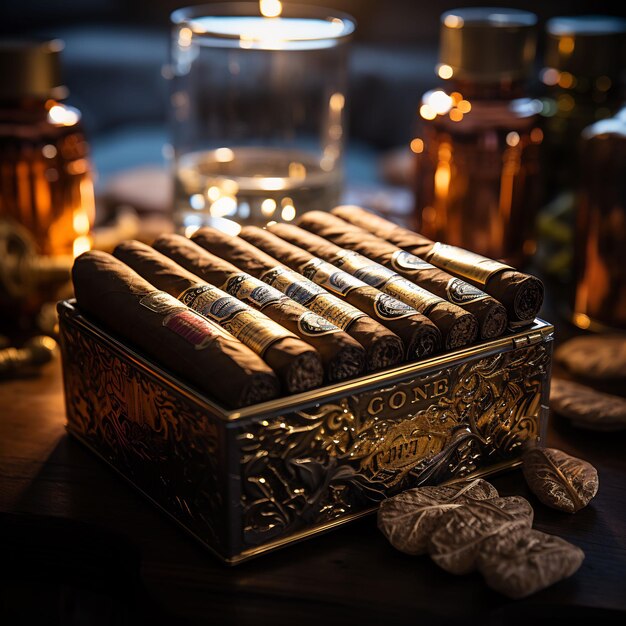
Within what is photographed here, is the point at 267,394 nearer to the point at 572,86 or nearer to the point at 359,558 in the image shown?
the point at 359,558

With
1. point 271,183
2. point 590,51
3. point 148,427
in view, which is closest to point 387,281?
point 148,427

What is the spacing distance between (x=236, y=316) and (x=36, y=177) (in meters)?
0.59

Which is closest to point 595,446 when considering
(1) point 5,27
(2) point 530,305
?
(2) point 530,305

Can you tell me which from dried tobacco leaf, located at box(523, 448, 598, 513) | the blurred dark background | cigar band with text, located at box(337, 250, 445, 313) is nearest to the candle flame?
cigar band with text, located at box(337, 250, 445, 313)

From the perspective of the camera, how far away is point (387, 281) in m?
0.92

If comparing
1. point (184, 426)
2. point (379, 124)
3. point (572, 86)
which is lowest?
point (379, 124)

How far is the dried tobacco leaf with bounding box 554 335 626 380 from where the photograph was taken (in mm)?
1166

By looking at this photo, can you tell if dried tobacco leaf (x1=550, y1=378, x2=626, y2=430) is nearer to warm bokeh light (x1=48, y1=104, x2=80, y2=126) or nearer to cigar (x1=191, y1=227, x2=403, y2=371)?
cigar (x1=191, y1=227, x2=403, y2=371)

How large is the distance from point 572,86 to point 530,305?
72cm

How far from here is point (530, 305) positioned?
2.99ft

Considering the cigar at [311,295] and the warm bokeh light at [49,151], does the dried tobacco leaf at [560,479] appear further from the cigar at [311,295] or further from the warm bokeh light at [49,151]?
the warm bokeh light at [49,151]

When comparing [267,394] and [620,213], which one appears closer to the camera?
[267,394]

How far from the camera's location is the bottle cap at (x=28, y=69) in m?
1.25

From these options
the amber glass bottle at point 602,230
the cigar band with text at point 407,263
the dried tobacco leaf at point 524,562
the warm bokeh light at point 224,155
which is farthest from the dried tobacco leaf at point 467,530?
the warm bokeh light at point 224,155
